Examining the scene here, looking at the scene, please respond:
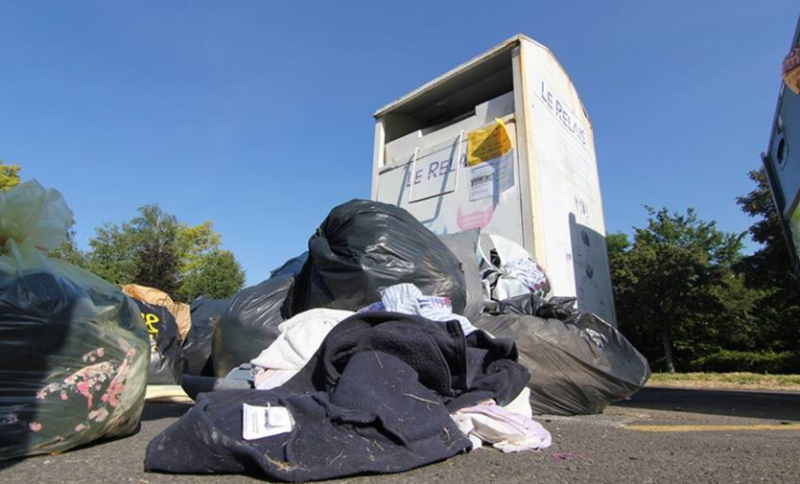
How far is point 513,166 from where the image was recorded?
11.1 feet

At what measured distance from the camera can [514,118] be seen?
11.6ft

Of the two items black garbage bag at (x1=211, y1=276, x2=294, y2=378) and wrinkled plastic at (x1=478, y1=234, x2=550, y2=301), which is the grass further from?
black garbage bag at (x1=211, y1=276, x2=294, y2=378)

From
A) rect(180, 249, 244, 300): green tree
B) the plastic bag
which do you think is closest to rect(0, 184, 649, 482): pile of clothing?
the plastic bag

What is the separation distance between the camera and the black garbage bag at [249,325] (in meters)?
2.29

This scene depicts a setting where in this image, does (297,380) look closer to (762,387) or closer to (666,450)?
(666,450)

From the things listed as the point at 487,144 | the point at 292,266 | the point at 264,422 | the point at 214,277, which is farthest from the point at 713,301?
the point at 214,277

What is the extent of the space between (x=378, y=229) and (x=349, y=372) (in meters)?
1.08

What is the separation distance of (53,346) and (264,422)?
68 centimetres

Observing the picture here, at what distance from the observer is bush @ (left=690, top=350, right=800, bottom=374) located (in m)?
12.3

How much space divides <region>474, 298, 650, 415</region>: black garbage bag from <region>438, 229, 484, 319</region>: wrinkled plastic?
0.13 metres

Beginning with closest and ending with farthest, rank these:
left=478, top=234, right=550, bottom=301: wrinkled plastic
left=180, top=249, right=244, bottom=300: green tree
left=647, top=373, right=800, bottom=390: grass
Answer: left=478, top=234, right=550, bottom=301: wrinkled plastic < left=647, top=373, right=800, bottom=390: grass < left=180, top=249, right=244, bottom=300: green tree

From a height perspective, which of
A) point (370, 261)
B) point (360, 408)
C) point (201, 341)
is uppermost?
point (370, 261)

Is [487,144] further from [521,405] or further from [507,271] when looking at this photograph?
[521,405]

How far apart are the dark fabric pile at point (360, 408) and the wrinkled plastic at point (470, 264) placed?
0.94 meters
